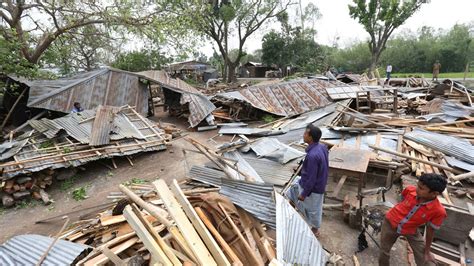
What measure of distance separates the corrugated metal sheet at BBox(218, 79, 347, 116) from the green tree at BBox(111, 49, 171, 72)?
14.2 metres

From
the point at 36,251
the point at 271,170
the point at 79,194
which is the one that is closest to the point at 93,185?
the point at 79,194

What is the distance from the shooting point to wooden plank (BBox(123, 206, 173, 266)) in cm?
263

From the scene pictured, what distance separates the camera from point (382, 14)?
82.3 ft

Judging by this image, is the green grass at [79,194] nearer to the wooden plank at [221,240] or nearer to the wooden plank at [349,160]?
the wooden plank at [221,240]

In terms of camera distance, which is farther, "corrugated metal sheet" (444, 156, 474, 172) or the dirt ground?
"corrugated metal sheet" (444, 156, 474, 172)

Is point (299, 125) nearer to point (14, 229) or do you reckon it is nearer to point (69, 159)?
point (69, 159)

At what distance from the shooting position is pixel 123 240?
11.2 ft

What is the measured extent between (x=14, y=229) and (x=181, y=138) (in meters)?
6.13

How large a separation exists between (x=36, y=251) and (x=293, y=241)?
11.2 ft

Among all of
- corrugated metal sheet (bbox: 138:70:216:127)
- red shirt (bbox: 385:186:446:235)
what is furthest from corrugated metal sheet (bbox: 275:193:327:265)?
corrugated metal sheet (bbox: 138:70:216:127)

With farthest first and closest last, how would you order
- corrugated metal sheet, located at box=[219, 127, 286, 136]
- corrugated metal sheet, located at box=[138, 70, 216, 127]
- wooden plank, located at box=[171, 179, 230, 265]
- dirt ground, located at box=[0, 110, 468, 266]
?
corrugated metal sheet, located at box=[138, 70, 216, 127] < corrugated metal sheet, located at box=[219, 127, 286, 136] < dirt ground, located at box=[0, 110, 468, 266] < wooden plank, located at box=[171, 179, 230, 265]

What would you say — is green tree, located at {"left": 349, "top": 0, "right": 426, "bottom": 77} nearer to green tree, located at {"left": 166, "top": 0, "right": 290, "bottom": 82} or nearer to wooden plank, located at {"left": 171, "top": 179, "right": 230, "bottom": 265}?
green tree, located at {"left": 166, "top": 0, "right": 290, "bottom": 82}

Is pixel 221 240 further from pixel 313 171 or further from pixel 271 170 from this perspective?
pixel 271 170

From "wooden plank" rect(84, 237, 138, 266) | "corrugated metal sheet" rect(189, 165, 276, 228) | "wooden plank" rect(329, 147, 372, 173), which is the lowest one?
"wooden plank" rect(84, 237, 138, 266)
